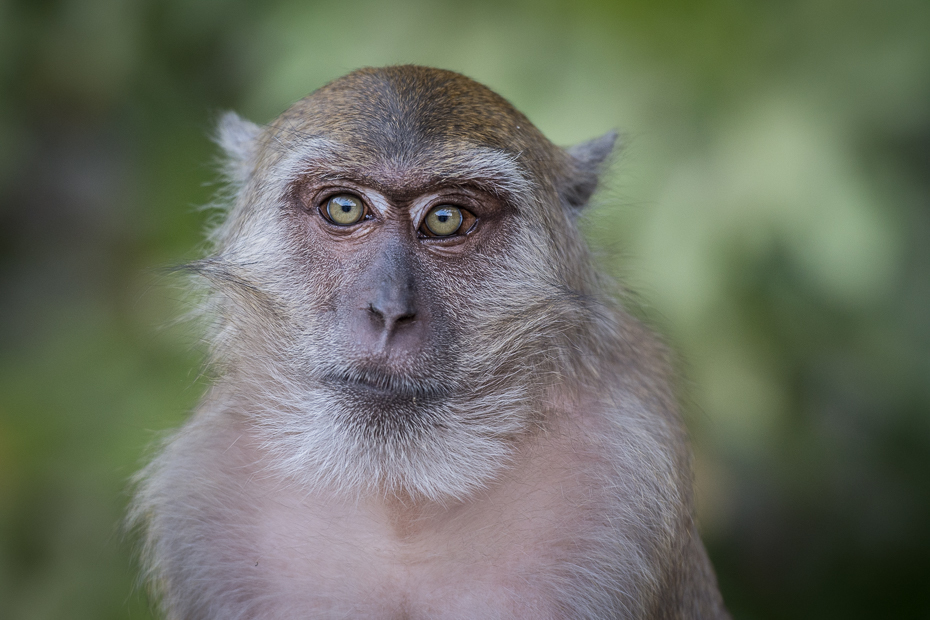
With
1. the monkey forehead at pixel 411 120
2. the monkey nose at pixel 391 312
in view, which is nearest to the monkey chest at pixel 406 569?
the monkey nose at pixel 391 312

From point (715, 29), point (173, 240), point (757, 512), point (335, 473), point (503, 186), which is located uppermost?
point (715, 29)

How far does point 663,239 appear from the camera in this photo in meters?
4.01

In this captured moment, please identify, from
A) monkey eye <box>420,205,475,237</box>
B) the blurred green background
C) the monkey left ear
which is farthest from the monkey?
the blurred green background

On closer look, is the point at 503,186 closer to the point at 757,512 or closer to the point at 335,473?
the point at 335,473

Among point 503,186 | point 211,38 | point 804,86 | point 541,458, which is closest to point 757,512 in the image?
point 804,86

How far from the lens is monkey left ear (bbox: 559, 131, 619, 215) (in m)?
3.34

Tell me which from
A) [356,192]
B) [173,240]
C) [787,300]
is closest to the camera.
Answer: [356,192]

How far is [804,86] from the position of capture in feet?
13.8

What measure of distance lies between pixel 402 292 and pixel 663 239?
6.38ft

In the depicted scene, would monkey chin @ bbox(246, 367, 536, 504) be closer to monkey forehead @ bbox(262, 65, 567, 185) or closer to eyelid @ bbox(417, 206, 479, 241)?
Answer: eyelid @ bbox(417, 206, 479, 241)

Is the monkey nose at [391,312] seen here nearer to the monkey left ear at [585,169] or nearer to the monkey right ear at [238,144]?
the monkey left ear at [585,169]

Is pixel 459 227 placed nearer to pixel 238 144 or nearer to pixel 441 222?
pixel 441 222

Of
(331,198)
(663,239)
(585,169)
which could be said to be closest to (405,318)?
(331,198)

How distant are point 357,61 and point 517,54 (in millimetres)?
776
